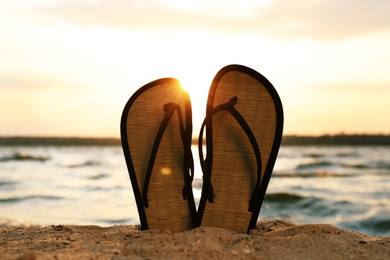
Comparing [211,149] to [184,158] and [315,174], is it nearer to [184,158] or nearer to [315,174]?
[184,158]

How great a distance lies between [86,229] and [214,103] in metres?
0.97

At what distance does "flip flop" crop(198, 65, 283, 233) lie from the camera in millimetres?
2520

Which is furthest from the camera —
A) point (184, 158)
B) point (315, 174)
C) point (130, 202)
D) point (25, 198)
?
point (315, 174)

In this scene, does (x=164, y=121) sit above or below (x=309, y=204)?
above

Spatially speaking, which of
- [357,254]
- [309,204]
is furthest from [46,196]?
[357,254]

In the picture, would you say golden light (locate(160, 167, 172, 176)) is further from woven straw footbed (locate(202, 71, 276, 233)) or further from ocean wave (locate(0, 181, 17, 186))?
ocean wave (locate(0, 181, 17, 186))

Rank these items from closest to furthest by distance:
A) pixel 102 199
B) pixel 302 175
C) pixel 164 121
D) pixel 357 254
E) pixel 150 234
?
pixel 357 254 → pixel 150 234 → pixel 164 121 → pixel 102 199 → pixel 302 175

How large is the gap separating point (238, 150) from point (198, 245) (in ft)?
2.48

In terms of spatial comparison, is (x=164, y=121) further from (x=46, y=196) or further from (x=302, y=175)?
(x=302, y=175)

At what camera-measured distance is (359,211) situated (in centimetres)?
573

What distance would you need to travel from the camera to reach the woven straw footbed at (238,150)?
253 cm

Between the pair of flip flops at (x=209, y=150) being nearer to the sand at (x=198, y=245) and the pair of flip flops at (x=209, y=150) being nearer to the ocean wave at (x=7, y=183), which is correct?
the sand at (x=198, y=245)

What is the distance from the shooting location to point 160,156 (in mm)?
2600

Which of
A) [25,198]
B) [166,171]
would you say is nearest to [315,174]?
[25,198]
